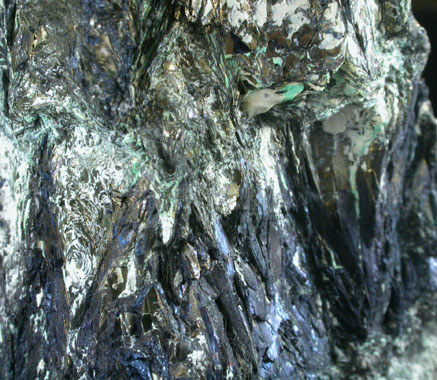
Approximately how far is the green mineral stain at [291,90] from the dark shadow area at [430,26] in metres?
0.41

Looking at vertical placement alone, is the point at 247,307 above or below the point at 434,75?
below

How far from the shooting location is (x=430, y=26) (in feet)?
3.27

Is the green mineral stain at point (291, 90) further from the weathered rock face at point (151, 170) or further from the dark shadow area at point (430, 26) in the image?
the dark shadow area at point (430, 26)

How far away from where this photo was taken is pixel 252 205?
2.15 feet

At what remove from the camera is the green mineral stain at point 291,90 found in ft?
1.96

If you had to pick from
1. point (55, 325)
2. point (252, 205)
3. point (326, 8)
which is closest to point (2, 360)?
point (55, 325)

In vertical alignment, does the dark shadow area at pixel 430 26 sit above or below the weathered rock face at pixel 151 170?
above

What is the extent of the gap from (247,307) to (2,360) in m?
0.27

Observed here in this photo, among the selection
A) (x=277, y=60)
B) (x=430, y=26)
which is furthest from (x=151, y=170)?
(x=430, y=26)

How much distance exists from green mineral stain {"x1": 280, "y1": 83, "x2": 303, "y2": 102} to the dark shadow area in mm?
415

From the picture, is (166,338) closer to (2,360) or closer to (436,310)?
(2,360)

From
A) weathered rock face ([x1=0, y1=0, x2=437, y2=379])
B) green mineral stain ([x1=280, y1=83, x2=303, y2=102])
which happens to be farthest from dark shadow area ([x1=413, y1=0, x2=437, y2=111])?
green mineral stain ([x1=280, y1=83, x2=303, y2=102])

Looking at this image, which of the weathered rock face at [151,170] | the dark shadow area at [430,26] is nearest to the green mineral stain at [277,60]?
the weathered rock face at [151,170]

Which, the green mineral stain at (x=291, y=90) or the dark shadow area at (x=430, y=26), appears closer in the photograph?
the green mineral stain at (x=291, y=90)
